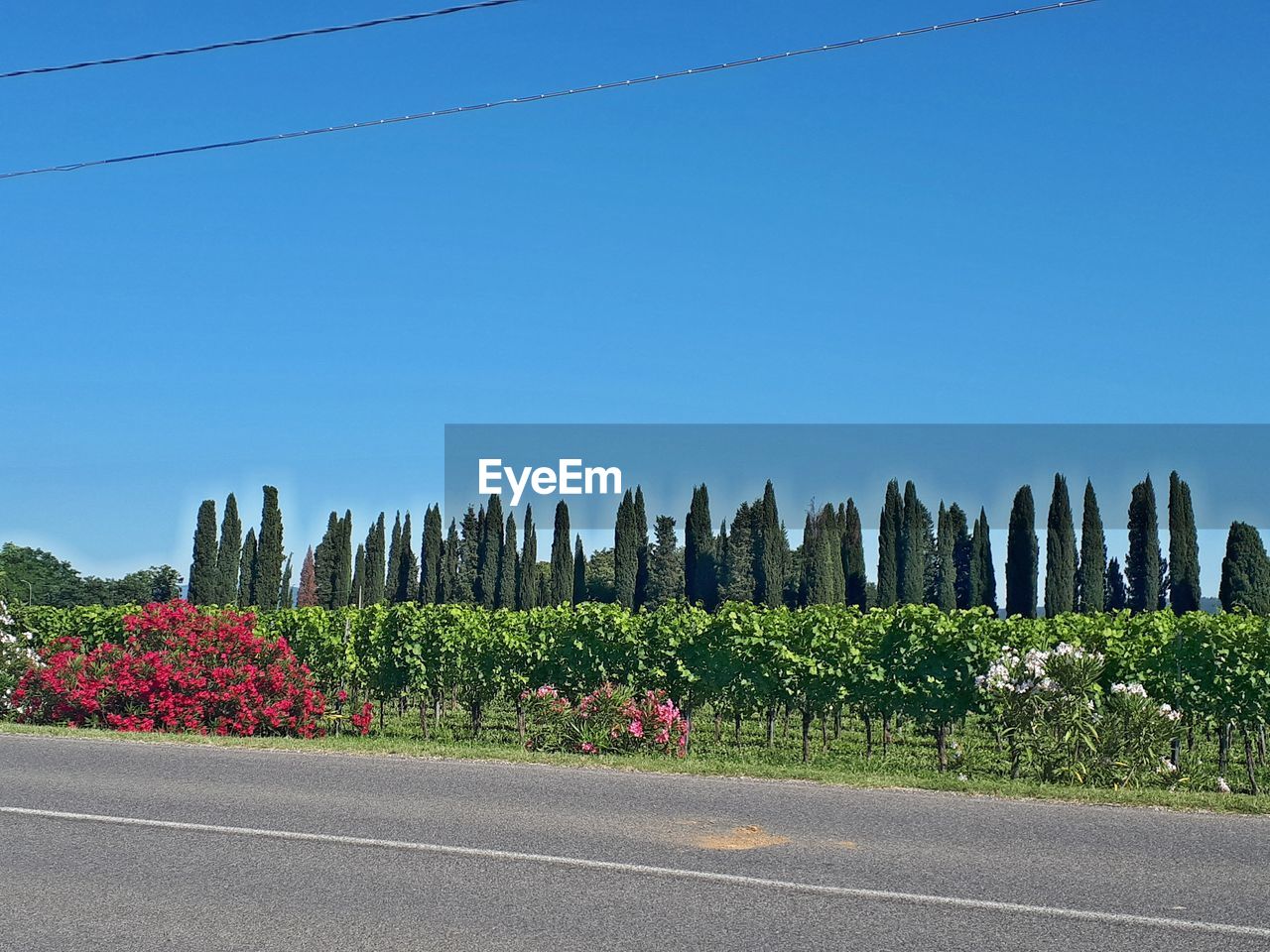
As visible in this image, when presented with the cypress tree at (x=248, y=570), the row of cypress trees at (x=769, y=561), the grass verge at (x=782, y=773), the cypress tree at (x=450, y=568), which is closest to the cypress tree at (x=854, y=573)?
the row of cypress trees at (x=769, y=561)

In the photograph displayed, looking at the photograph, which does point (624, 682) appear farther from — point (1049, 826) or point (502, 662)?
point (1049, 826)

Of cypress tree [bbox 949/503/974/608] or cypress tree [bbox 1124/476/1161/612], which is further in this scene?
cypress tree [bbox 949/503/974/608]

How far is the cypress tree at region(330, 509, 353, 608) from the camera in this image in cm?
8000

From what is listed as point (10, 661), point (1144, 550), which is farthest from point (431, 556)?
point (10, 661)

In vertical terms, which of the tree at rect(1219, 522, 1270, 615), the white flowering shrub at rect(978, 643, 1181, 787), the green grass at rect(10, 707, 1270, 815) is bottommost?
the green grass at rect(10, 707, 1270, 815)

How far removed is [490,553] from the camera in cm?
7919

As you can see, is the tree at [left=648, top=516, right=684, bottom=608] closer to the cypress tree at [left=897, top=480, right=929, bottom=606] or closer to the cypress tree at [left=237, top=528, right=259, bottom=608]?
the cypress tree at [left=897, top=480, right=929, bottom=606]

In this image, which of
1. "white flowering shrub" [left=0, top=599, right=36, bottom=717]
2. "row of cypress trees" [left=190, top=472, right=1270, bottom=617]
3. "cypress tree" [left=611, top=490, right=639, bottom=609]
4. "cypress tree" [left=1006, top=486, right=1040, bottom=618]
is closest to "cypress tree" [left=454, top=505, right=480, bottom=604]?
"row of cypress trees" [left=190, top=472, right=1270, bottom=617]

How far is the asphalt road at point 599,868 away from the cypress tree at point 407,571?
249ft

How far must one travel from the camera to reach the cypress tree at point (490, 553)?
78.8 metres

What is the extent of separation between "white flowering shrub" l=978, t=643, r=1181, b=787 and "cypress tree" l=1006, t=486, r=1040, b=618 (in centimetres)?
4746

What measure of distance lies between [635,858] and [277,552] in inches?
2788

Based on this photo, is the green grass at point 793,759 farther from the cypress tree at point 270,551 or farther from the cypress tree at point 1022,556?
the cypress tree at point 270,551

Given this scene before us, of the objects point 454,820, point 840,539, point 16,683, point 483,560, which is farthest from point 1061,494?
point 454,820
